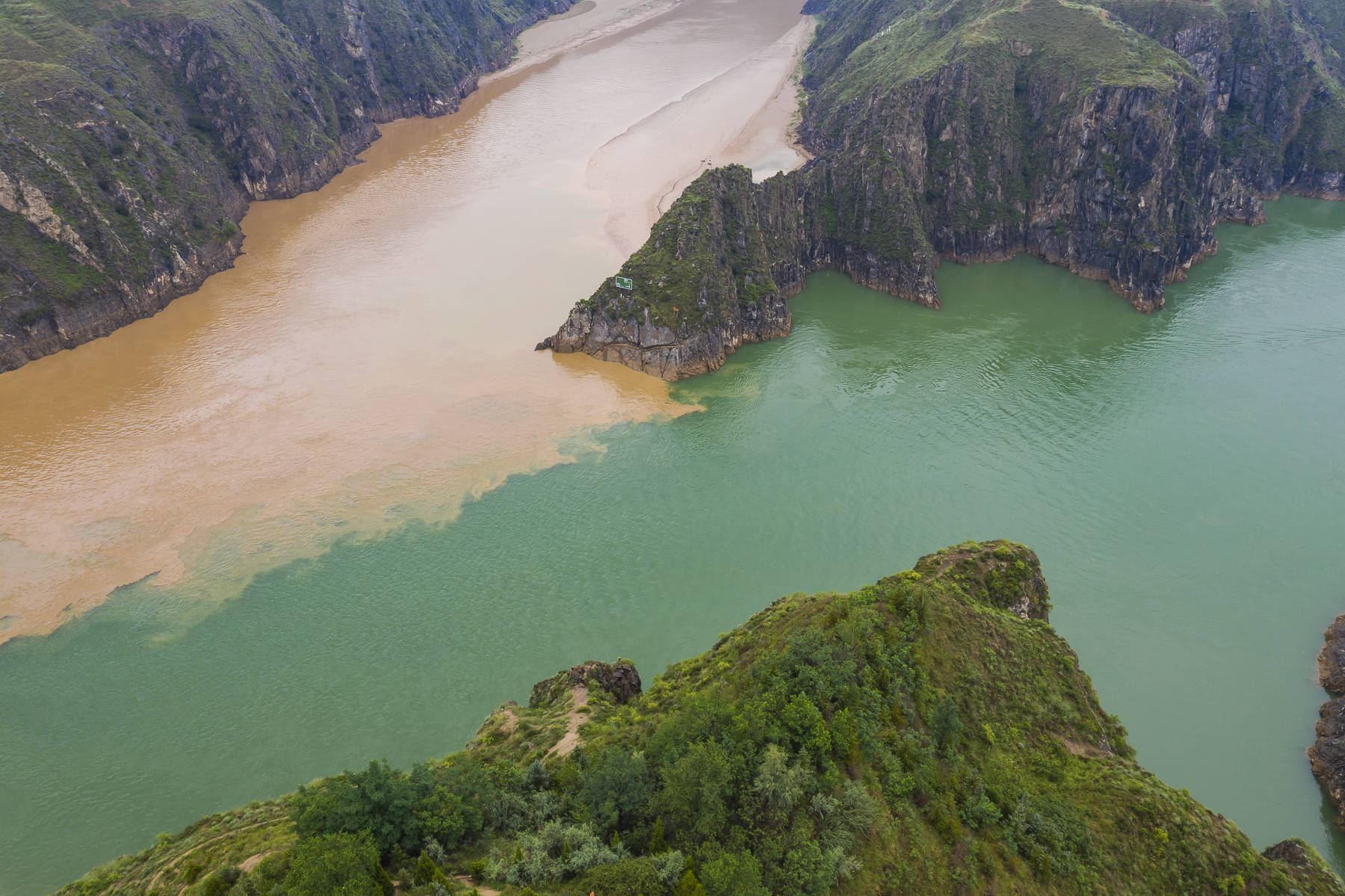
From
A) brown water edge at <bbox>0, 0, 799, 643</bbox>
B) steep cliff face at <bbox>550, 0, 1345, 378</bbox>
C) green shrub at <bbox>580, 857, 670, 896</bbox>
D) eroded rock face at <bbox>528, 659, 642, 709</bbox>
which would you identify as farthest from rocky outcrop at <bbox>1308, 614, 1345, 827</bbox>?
brown water edge at <bbox>0, 0, 799, 643</bbox>

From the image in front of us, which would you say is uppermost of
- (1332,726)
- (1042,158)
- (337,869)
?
(337,869)

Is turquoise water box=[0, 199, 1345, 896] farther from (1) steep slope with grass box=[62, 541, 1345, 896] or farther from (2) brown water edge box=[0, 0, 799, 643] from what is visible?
(1) steep slope with grass box=[62, 541, 1345, 896]

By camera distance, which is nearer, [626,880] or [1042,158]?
[626,880]

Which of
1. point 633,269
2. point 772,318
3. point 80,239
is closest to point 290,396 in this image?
point 80,239

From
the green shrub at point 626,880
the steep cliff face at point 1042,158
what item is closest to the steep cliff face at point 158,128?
the steep cliff face at point 1042,158

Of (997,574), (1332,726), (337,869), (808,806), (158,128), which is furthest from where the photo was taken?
(158,128)

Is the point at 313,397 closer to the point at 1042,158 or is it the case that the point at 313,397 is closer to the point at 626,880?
the point at 626,880

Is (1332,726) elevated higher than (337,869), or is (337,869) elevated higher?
(337,869)

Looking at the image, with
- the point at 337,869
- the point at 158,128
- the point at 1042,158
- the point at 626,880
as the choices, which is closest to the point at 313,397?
the point at 158,128
